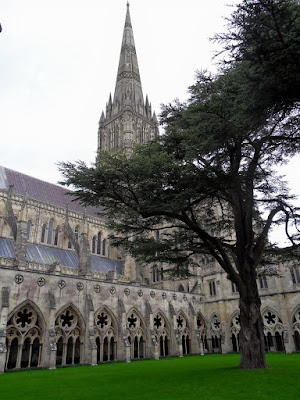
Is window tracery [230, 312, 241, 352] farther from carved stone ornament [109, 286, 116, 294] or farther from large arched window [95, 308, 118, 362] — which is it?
carved stone ornament [109, 286, 116, 294]

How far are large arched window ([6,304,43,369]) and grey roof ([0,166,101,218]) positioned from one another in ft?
38.0

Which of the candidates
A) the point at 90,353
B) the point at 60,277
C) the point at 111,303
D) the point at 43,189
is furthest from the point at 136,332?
the point at 43,189

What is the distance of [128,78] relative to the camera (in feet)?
183

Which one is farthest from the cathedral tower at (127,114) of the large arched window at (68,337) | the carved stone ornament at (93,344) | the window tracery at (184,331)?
the carved stone ornament at (93,344)

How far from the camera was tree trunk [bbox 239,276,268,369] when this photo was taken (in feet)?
37.7

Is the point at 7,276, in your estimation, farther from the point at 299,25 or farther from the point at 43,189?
the point at 299,25

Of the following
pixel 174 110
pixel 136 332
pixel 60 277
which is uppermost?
pixel 174 110

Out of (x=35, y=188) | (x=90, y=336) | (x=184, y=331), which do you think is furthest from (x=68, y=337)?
(x=35, y=188)

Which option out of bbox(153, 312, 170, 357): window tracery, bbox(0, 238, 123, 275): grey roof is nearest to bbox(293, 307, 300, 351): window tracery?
bbox(153, 312, 170, 357): window tracery

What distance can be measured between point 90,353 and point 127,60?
52097 millimetres

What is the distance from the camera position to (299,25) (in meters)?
7.00

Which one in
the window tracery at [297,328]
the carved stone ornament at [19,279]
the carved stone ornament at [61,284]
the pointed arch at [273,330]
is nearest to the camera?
the carved stone ornament at [19,279]

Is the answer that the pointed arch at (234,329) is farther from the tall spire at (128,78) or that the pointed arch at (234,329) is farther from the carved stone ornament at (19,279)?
the tall spire at (128,78)

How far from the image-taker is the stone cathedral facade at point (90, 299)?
1795cm
